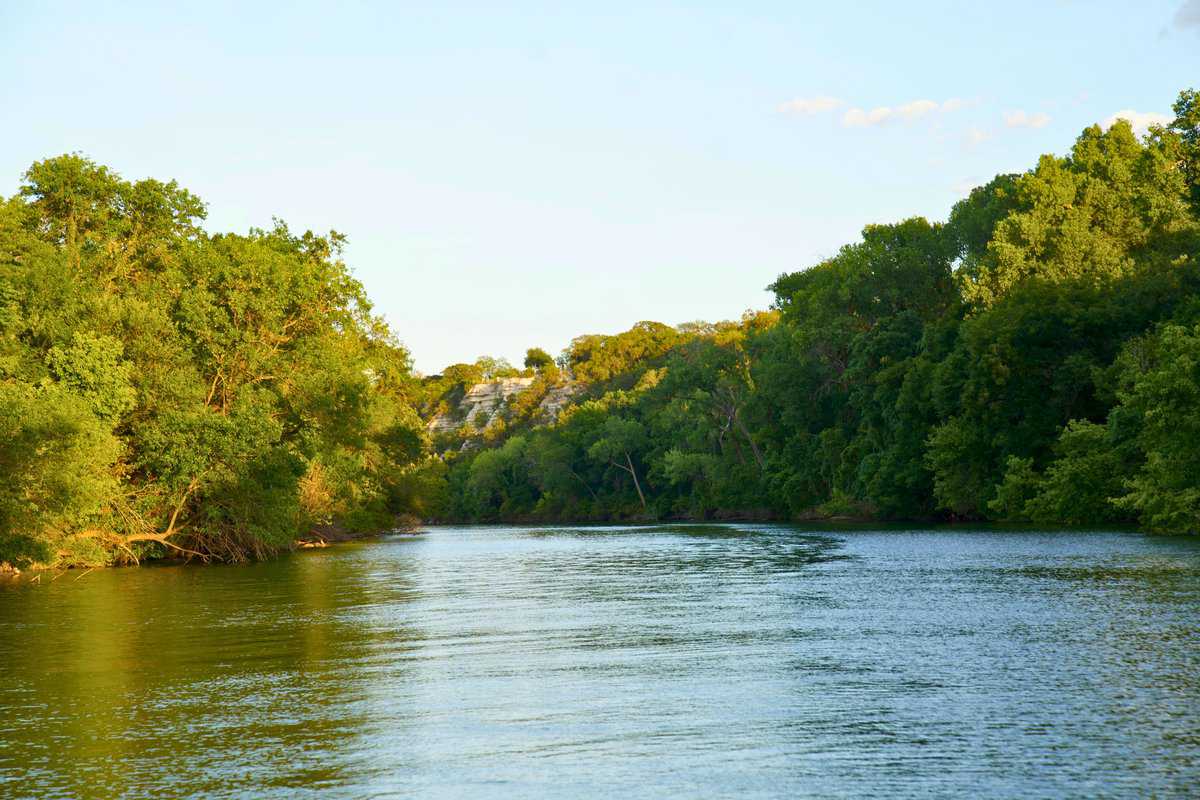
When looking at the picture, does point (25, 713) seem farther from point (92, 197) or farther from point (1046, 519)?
point (1046, 519)

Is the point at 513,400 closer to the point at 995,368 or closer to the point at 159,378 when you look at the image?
the point at 995,368

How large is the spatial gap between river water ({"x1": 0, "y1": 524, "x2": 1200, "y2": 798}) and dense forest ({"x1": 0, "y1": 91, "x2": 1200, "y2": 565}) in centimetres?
1531

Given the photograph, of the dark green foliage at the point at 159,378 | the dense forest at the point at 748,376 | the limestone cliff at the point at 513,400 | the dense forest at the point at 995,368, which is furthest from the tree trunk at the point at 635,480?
the dark green foliage at the point at 159,378

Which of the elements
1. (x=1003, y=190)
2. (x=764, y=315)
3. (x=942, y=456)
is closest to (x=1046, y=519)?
(x=942, y=456)

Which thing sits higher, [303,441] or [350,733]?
[303,441]

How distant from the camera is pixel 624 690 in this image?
1490cm

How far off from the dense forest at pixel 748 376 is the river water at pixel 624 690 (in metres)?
15.3

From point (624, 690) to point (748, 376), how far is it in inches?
3616

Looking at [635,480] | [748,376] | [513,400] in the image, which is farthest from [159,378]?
[513,400]

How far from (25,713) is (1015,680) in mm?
11716

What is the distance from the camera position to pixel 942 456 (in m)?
67.6

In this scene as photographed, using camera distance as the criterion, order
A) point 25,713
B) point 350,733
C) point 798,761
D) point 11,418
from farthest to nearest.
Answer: point 11,418, point 25,713, point 350,733, point 798,761

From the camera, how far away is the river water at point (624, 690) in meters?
10.8

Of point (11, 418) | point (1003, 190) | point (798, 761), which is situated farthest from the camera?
point (1003, 190)
